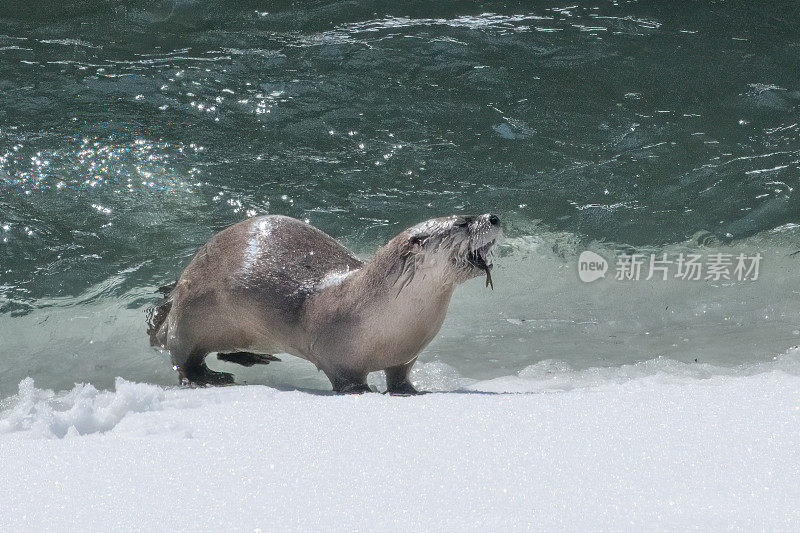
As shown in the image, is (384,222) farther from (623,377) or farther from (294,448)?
(294,448)

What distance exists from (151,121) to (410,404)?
14.9ft

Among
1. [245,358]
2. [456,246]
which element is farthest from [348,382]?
[245,358]

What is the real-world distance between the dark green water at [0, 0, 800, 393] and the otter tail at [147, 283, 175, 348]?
0.12 m

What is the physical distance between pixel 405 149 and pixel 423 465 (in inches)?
179

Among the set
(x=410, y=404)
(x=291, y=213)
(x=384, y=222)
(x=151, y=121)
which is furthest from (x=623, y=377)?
(x=151, y=121)

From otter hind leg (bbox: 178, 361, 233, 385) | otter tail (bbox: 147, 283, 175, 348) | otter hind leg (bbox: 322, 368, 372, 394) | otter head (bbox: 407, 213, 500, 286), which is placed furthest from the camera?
otter tail (bbox: 147, 283, 175, 348)

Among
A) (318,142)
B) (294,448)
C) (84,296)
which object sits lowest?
(84,296)

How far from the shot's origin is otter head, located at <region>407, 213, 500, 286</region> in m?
3.70

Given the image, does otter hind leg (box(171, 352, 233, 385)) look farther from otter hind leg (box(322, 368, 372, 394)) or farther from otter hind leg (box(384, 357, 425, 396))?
otter hind leg (box(384, 357, 425, 396))

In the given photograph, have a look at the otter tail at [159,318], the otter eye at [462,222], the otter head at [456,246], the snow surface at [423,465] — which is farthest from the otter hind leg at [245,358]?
the snow surface at [423,465]

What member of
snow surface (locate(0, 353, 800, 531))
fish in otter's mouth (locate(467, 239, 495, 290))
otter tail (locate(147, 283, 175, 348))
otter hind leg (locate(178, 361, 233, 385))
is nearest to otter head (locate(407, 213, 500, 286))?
fish in otter's mouth (locate(467, 239, 495, 290))

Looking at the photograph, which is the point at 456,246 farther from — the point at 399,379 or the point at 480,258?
the point at 399,379

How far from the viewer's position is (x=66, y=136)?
6.70 meters

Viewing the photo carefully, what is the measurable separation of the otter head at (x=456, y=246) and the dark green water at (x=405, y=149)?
104 centimetres
